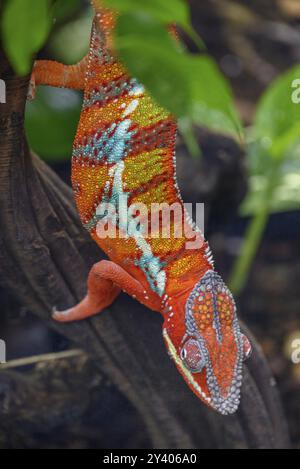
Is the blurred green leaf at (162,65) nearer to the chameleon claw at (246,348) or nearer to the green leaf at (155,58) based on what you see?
the green leaf at (155,58)

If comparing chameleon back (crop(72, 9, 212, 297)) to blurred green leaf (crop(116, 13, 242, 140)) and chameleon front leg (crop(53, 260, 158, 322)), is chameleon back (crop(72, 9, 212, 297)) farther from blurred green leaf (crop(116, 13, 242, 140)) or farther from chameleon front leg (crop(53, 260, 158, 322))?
blurred green leaf (crop(116, 13, 242, 140))

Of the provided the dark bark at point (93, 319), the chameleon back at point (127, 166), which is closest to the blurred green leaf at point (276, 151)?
the chameleon back at point (127, 166)

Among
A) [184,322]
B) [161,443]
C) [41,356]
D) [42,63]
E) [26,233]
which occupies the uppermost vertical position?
[42,63]

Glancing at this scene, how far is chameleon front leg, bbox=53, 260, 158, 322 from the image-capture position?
3.38 ft

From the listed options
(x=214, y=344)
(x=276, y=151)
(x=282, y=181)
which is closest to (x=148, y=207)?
(x=214, y=344)

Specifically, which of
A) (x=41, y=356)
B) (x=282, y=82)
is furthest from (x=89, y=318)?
(x=282, y=82)

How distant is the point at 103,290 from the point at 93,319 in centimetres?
9

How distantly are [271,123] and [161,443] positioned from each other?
0.65 meters

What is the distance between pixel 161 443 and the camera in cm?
123

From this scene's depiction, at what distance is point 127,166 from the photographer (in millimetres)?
1012

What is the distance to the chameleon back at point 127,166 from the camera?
38.1 inches

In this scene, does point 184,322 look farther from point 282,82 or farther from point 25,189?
point 282,82

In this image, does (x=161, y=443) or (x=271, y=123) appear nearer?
(x=161, y=443)

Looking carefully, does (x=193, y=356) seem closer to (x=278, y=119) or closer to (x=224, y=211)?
(x=278, y=119)
